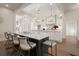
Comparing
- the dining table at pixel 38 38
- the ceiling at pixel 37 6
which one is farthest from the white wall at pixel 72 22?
the dining table at pixel 38 38

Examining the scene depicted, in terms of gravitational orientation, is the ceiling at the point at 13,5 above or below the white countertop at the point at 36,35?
above

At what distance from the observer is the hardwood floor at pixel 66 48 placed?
1671 mm

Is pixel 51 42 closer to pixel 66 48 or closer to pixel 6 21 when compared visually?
pixel 66 48

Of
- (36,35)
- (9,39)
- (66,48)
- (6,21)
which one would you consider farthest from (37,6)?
(66,48)

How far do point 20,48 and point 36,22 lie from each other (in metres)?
0.67

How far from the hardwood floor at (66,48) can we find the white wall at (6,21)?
0.98ft

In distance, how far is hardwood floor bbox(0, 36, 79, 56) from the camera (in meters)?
1.67

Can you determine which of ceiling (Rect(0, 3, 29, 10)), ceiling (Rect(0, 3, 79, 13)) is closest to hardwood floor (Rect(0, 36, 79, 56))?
ceiling (Rect(0, 3, 79, 13))

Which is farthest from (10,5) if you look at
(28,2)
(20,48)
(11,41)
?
(20,48)

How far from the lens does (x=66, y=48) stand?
5.64 ft

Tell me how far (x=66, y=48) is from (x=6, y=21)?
1379 mm

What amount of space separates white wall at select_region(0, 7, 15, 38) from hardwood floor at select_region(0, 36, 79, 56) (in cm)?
30

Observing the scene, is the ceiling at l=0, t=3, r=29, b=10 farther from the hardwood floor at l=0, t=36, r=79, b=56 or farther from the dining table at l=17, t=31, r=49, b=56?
the hardwood floor at l=0, t=36, r=79, b=56

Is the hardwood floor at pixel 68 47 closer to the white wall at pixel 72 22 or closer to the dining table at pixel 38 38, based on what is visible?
the white wall at pixel 72 22
